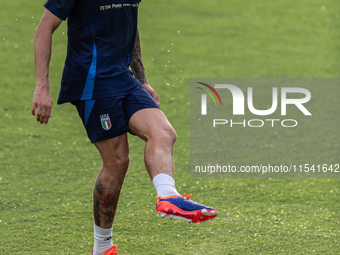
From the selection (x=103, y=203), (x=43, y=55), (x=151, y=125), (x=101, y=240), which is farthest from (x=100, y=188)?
(x=43, y=55)

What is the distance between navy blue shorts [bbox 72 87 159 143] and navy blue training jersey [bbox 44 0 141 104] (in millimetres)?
47

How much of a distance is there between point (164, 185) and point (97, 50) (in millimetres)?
972

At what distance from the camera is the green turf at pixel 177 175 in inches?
157

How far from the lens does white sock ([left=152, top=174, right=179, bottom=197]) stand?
2783 millimetres

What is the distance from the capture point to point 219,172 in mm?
5289

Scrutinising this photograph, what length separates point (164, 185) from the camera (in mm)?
2830

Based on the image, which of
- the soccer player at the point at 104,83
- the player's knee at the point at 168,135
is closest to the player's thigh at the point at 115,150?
the soccer player at the point at 104,83

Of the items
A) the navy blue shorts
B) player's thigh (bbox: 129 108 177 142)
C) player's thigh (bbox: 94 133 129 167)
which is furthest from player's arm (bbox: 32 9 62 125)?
player's thigh (bbox: 129 108 177 142)

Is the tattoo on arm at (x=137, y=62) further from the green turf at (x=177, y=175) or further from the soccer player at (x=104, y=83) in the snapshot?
the green turf at (x=177, y=175)

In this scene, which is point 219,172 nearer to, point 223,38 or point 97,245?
point 97,245

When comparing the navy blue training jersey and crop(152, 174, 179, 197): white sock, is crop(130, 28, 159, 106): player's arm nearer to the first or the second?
the navy blue training jersey

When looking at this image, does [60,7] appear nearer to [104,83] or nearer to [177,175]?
[104,83]

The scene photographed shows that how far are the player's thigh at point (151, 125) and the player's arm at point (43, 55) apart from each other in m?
0.50

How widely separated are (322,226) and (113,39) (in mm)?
2140
